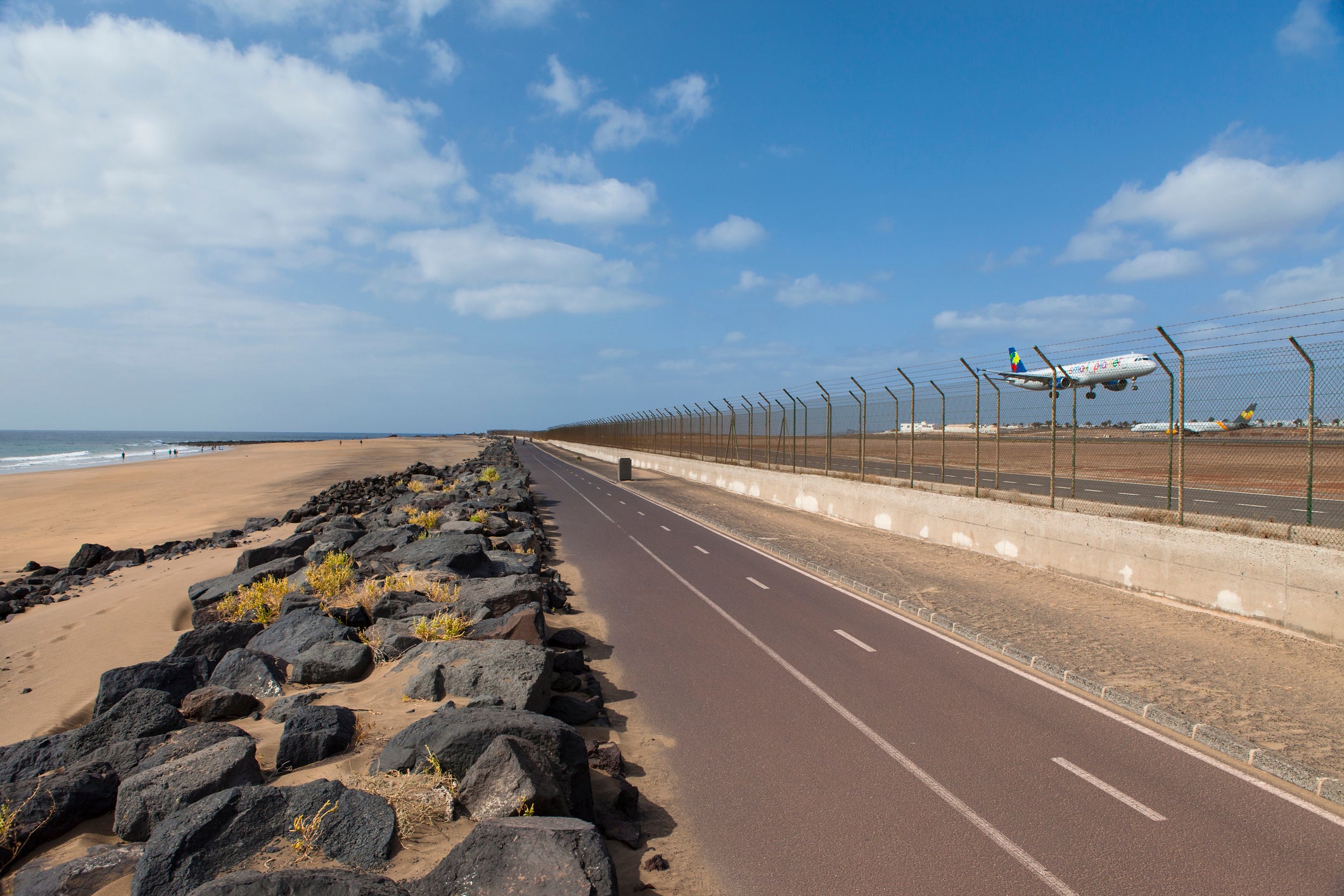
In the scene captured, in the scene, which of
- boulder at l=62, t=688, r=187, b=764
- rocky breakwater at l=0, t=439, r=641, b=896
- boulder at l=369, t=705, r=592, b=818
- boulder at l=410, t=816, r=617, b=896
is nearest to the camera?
boulder at l=410, t=816, r=617, b=896

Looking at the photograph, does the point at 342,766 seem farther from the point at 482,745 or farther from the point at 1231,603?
the point at 1231,603

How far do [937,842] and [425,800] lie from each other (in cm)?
312

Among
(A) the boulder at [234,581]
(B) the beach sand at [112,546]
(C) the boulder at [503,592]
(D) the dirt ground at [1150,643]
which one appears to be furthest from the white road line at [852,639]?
(A) the boulder at [234,581]

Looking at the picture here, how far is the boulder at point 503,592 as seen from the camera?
8.75 meters

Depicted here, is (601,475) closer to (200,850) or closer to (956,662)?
(956,662)

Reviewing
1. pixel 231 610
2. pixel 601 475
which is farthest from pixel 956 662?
pixel 601 475

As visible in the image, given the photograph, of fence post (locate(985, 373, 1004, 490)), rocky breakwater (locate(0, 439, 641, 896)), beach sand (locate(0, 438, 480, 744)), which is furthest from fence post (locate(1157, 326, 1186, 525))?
beach sand (locate(0, 438, 480, 744))

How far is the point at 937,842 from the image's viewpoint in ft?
14.0

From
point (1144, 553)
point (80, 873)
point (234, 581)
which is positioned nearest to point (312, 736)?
point (80, 873)

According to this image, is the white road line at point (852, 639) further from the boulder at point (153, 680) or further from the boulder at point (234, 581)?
the boulder at point (234, 581)

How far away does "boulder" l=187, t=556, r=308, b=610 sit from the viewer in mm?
10781

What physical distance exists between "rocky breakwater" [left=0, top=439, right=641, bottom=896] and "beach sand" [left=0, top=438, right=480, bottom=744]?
6.14ft

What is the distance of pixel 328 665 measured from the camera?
22.6ft

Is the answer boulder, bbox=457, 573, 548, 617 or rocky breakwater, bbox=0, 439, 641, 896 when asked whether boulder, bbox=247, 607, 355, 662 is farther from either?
boulder, bbox=457, 573, 548, 617
